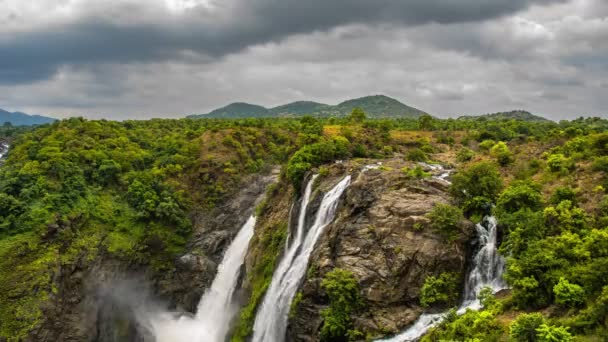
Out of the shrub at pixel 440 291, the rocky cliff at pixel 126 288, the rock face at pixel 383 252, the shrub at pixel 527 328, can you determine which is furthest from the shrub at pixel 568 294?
the rocky cliff at pixel 126 288

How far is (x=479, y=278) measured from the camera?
23.5 metres

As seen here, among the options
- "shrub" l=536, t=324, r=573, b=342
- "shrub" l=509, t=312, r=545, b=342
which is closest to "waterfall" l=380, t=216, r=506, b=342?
"shrub" l=509, t=312, r=545, b=342

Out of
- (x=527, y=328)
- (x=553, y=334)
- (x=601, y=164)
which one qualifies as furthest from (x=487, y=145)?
(x=553, y=334)

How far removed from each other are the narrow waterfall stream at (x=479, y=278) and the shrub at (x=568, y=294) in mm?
4337

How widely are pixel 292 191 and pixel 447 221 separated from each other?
68.5 feet

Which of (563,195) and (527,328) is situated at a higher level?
(563,195)

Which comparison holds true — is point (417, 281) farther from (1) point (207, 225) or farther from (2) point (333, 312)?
(1) point (207, 225)

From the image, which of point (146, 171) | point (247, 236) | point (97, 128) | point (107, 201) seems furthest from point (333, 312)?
point (97, 128)

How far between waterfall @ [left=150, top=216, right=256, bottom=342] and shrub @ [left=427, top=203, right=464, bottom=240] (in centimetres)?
2293

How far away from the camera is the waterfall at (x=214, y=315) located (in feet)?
138

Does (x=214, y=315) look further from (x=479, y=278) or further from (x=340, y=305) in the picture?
(x=479, y=278)

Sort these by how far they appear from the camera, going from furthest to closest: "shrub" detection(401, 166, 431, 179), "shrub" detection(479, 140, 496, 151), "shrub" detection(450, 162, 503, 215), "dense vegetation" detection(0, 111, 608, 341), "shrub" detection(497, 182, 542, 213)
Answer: "shrub" detection(479, 140, 496, 151)
"shrub" detection(401, 166, 431, 179)
"shrub" detection(450, 162, 503, 215)
"shrub" detection(497, 182, 542, 213)
"dense vegetation" detection(0, 111, 608, 341)

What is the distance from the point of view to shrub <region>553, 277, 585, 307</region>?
688 inches

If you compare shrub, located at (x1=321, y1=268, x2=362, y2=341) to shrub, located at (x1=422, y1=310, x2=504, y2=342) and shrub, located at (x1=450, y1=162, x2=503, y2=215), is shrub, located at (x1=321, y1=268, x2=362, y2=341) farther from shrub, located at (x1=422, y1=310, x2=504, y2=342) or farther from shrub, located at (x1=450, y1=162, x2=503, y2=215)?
shrub, located at (x1=450, y1=162, x2=503, y2=215)
